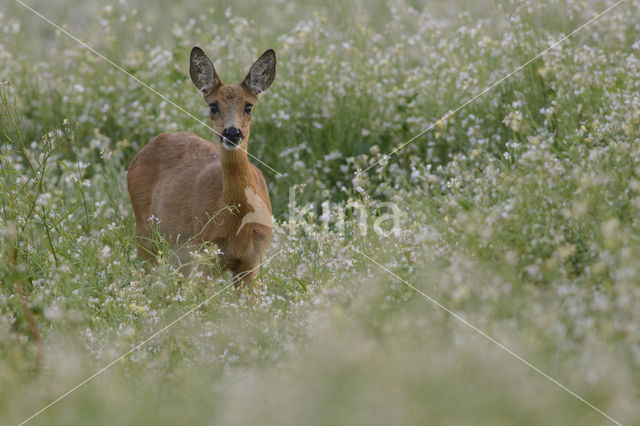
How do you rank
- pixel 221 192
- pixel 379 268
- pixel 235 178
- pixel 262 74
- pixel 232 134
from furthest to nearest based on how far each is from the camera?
pixel 262 74, pixel 221 192, pixel 235 178, pixel 232 134, pixel 379 268

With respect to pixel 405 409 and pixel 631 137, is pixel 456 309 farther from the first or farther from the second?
pixel 631 137

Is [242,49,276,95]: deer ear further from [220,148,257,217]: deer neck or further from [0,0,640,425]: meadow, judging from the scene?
[0,0,640,425]: meadow

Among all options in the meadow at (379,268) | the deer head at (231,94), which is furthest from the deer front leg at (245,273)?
the deer head at (231,94)

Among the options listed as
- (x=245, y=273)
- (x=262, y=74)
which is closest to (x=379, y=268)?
(x=245, y=273)

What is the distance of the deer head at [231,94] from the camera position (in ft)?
16.7

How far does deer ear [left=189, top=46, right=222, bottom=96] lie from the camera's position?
17.5 ft

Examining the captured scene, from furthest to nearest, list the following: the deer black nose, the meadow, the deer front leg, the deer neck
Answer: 1. the deer front leg
2. the deer neck
3. the deer black nose
4. the meadow

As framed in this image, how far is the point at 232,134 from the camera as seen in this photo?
5.02m

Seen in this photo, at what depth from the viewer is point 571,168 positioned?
14.8ft

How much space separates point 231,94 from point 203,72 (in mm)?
295

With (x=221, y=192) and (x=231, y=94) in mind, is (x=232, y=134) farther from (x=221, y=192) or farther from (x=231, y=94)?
(x=221, y=192)

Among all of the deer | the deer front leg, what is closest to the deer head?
the deer

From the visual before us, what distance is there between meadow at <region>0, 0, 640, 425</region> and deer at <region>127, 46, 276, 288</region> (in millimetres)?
254

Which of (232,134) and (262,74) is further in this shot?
(262,74)
